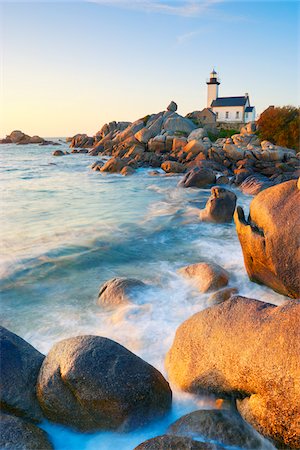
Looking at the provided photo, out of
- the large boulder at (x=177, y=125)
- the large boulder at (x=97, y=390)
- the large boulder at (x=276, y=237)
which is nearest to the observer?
the large boulder at (x=97, y=390)

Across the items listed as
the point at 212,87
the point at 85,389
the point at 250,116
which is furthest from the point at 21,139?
the point at 85,389

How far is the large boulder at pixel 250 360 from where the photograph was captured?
9.81 ft

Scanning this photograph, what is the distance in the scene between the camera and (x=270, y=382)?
3061mm

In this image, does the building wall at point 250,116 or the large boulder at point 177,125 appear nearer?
the large boulder at point 177,125

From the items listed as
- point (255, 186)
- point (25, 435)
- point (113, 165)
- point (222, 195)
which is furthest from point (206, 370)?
point (113, 165)

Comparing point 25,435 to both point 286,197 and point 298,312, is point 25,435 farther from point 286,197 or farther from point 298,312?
point 286,197

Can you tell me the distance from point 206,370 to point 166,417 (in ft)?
1.92

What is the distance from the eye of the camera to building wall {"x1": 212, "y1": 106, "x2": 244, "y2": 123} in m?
56.8

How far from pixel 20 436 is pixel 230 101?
6039cm

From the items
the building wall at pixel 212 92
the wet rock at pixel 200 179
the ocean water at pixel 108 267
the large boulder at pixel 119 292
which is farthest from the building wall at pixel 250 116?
the large boulder at pixel 119 292

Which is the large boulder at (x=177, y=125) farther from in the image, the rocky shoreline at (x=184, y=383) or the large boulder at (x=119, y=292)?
the rocky shoreline at (x=184, y=383)

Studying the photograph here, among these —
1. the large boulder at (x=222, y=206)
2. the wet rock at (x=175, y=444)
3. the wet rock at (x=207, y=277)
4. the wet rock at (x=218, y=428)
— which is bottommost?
the wet rock at (x=218, y=428)

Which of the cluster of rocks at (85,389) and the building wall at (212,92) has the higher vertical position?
the building wall at (212,92)

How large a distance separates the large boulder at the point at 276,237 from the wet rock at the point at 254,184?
1097cm
